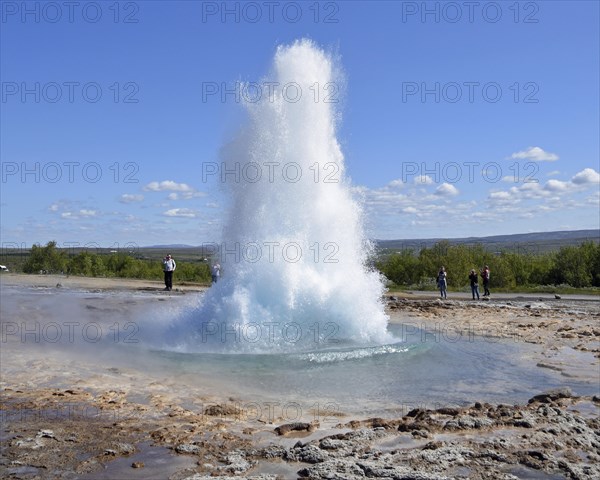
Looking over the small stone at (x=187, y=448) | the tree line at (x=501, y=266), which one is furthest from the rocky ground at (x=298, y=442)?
the tree line at (x=501, y=266)

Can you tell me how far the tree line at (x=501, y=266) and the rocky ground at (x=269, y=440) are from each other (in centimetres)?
2433

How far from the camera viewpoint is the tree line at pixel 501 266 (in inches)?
1261

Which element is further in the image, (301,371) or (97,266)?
(97,266)

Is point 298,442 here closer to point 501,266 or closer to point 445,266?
point 445,266

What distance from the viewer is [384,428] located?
21.1 feet

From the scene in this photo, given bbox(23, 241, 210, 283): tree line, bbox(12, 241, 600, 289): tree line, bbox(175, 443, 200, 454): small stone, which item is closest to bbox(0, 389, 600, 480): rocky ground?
bbox(175, 443, 200, 454): small stone

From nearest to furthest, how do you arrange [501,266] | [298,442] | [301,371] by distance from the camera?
[298,442] → [301,371] → [501,266]

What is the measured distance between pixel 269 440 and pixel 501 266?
28.8 m

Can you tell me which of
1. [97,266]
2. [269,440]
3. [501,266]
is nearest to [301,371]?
[269,440]

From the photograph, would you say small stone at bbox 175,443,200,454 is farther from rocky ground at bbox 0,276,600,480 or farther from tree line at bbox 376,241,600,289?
tree line at bbox 376,241,600,289

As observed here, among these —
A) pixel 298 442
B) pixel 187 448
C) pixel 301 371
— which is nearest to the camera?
pixel 187 448

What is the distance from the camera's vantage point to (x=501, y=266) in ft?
107

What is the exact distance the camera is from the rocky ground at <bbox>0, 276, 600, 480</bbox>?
5.23 m

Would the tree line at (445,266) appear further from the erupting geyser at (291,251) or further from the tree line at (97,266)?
the erupting geyser at (291,251)
